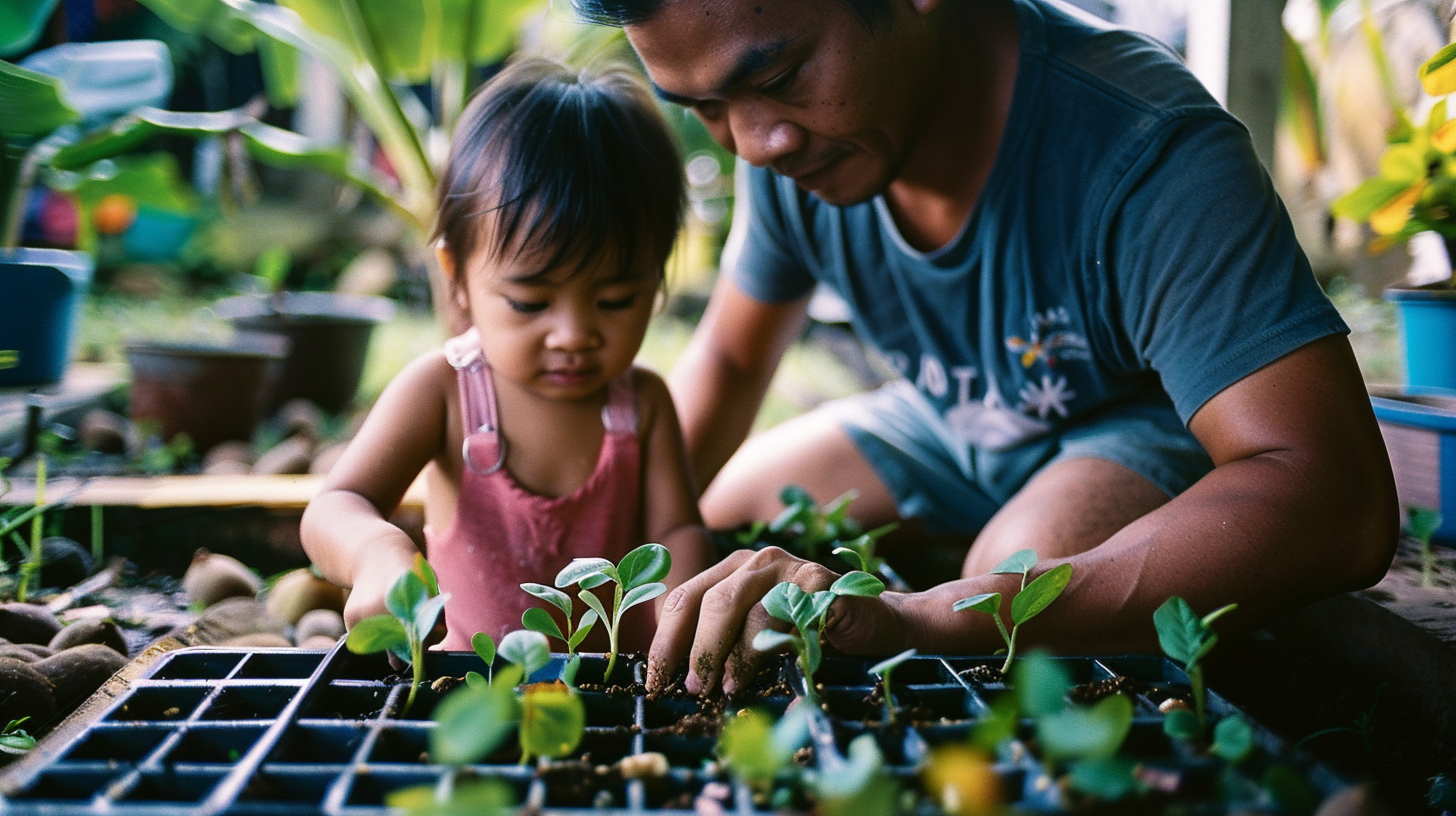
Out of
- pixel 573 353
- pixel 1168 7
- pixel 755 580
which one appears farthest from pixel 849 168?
pixel 1168 7

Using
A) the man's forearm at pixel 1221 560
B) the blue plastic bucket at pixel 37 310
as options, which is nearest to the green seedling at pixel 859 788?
the man's forearm at pixel 1221 560

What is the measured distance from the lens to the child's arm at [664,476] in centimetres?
142

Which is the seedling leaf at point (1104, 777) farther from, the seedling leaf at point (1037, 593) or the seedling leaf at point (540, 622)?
the seedling leaf at point (540, 622)

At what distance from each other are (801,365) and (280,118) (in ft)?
14.9

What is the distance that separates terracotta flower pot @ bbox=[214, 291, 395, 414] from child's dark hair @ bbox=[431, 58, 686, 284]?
2.16m

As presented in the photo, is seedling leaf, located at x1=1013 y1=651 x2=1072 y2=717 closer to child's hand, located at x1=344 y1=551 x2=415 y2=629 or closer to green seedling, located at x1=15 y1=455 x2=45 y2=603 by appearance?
child's hand, located at x1=344 y1=551 x2=415 y2=629

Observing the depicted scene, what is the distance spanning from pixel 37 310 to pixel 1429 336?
3061 mm

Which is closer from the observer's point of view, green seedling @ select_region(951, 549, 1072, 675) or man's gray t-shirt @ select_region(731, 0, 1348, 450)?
green seedling @ select_region(951, 549, 1072, 675)

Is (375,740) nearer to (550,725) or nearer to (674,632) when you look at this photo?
(550,725)

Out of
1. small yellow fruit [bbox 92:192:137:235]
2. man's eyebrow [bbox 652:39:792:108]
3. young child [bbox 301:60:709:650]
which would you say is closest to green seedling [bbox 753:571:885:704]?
young child [bbox 301:60:709:650]

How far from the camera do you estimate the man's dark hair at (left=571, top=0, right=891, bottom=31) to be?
1.12 metres

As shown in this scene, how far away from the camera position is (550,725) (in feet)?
2.00

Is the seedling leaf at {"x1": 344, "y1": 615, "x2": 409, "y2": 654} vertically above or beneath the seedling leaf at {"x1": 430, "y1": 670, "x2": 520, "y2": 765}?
beneath

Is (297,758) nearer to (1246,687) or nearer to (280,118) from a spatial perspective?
(1246,687)
